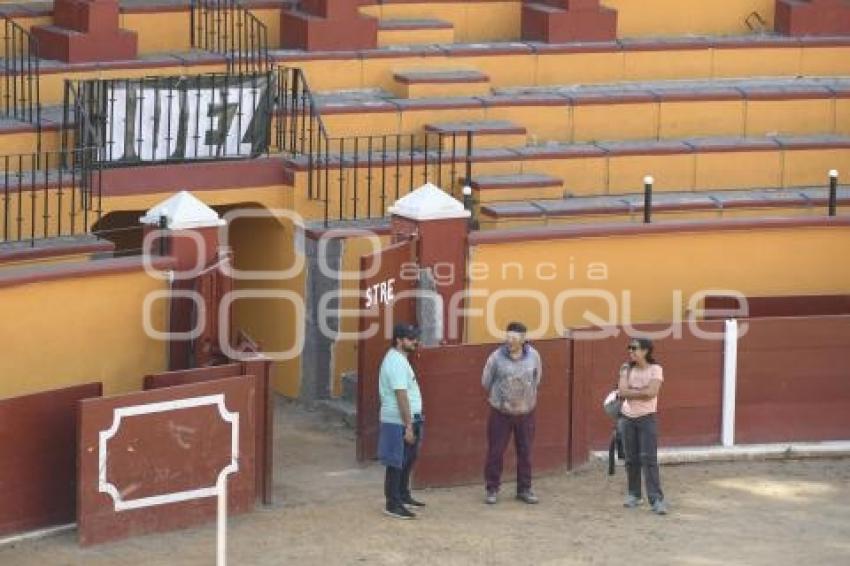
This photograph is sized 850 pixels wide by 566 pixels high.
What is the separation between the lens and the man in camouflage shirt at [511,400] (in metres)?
19.8

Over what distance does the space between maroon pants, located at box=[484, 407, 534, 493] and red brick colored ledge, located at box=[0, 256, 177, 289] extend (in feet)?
8.55

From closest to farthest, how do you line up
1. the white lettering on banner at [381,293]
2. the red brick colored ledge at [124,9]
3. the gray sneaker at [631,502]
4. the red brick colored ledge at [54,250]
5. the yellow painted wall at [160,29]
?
the gray sneaker at [631,502], the white lettering on banner at [381,293], the red brick colored ledge at [54,250], the red brick colored ledge at [124,9], the yellow painted wall at [160,29]

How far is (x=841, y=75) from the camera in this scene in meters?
27.5

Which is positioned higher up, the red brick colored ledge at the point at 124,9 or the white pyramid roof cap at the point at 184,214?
the red brick colored ledge at the point at 124,9

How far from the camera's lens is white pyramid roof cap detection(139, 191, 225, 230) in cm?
2059

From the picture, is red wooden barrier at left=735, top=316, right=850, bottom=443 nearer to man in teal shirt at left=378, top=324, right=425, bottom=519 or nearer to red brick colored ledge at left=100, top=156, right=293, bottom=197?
man in teal shirt at left=378, top=324, right=425, bottom=519

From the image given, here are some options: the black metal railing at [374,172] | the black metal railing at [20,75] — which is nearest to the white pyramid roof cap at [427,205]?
the black metal railing at [374,172]

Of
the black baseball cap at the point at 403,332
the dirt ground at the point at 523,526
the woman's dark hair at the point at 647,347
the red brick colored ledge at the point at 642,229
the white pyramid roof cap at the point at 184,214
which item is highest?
the white pyramid roof cap at the point at 184,214

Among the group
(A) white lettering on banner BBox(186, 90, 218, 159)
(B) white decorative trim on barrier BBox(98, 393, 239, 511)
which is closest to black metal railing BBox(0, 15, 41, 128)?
(A) white lettering on banner BBox(186, 90, 218, 159)

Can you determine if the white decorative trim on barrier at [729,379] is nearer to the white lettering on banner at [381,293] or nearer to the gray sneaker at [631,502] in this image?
the gray sneaker at [631,502]

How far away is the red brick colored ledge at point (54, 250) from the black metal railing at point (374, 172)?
88.4 inches

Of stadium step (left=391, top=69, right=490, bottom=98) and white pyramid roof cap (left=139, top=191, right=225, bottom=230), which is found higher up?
stadium step (left=391, top=69, right=490, bottom=98)

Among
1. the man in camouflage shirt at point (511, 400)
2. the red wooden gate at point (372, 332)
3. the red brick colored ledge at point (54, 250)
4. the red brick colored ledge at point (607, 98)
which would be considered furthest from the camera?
the red brick colored ledge at point (607, 98)

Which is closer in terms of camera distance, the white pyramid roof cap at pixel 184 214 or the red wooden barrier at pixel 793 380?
the white pyramid roof cap at pixel 184 214
